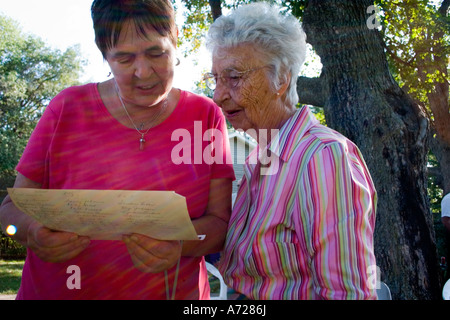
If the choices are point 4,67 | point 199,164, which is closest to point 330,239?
point 199,164

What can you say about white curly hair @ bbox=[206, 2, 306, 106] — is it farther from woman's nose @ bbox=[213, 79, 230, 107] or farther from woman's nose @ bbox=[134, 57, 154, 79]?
woman's nose @ bbox=[134, 57, 154, 79]

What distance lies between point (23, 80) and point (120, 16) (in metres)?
28.9

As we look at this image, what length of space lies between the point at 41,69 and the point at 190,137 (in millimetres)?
30809

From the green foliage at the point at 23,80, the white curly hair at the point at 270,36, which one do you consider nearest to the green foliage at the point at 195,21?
the white curly hair at the point at 270,36

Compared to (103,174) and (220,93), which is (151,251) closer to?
(103,174)

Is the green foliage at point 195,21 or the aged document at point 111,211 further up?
the green foliage at point 195,21

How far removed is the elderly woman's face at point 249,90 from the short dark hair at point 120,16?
1.03 feet

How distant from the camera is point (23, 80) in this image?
2811cm

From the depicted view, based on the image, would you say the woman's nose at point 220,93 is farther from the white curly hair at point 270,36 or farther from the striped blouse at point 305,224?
the striped blouse at point 305,224

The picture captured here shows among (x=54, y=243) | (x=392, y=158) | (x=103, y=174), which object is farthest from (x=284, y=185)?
(x=392, y=158)

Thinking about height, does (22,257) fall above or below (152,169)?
below

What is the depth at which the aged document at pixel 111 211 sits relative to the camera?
1503mm

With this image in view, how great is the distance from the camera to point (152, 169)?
2049 mm

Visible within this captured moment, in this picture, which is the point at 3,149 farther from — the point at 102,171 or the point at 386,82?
the point at 102,171
